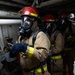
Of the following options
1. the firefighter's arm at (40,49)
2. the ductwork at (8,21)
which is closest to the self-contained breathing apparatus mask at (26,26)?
the firefighter's arm at (40,49)

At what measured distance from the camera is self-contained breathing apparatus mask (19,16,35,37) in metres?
2.98

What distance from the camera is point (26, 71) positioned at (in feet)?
10.5

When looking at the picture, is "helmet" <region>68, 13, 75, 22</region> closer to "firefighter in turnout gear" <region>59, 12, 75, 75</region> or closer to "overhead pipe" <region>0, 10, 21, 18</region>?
"firefighter in turnout gear" <region>59, 12, 75, 75</region>

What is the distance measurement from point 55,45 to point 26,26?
171cm

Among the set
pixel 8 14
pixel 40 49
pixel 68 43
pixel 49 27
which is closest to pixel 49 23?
pixel 49 27

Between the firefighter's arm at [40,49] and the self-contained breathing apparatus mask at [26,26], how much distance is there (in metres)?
0.22

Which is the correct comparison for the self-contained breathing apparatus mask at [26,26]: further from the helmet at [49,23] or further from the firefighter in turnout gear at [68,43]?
the firefighter in turnout gear at [68,43]

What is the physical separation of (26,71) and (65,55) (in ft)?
7.47

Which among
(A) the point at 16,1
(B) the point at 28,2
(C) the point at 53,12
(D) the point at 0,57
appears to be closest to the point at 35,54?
(D) the point at 0,57

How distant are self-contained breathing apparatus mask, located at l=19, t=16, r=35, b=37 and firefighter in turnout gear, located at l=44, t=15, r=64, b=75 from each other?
156 cm

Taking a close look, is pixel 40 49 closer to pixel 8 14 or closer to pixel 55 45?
pixel 8 14

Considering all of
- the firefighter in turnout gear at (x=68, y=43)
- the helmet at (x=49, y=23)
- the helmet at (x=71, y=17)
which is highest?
the helmet at (x=71, y=17)

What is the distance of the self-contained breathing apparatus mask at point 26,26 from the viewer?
9.78 feet

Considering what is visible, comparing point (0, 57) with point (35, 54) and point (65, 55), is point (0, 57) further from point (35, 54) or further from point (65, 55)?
point (65, 55)
